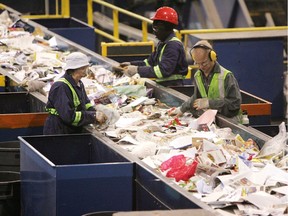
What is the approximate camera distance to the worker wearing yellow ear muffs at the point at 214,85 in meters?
9.12

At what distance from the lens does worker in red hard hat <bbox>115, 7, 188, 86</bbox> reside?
10.8 meters

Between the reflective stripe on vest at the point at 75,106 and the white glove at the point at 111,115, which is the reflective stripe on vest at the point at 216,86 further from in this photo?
the reflective stripe on vest at the point at 75,106

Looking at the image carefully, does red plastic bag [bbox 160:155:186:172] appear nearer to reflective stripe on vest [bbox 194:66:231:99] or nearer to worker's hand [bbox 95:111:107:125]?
worker's hand [bbox 95:111:107:125]

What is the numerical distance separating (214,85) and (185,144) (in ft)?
3.75

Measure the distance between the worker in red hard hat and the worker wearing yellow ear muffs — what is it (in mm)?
1428

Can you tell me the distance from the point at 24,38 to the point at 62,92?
183 inches

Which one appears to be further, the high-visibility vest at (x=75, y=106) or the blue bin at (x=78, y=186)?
the high-visibility vest at (x=75, y=106)

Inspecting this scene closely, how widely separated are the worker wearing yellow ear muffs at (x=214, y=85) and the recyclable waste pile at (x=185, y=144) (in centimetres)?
18

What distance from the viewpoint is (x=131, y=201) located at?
7484mm

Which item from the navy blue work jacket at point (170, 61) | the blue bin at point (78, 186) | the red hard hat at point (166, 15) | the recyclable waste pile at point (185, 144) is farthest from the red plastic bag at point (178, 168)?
the red hard hat at point (166, 15)

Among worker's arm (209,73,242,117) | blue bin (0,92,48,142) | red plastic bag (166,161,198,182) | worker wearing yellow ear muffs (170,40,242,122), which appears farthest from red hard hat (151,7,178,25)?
red plastic bag (166,161,198,182)

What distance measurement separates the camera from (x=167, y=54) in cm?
1079

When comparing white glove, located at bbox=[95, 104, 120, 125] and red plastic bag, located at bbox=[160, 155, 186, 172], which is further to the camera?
white glove, located at bbox=[95, 104, 120, 125]

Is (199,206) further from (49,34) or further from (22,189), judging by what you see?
(49,34)
